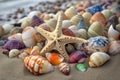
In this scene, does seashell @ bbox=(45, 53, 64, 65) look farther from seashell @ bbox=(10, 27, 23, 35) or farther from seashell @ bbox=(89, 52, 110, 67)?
seashell @ bbox=(10, 27, 23, 35)

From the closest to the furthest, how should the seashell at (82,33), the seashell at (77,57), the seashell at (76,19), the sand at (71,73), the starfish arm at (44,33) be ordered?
1. the sand at (71,73)
2. the seashell at (77,57)
3. the starfish arm at (44,33)
4. the seashell at (82,33)
5. the seashell at (76,19)

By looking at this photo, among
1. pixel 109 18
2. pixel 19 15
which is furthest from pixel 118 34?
pixel 19 15

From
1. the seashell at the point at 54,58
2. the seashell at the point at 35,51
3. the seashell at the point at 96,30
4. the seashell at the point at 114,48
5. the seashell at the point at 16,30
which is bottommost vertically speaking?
the seashell at the point at 16,30

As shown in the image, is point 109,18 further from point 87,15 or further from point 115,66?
point 115,66

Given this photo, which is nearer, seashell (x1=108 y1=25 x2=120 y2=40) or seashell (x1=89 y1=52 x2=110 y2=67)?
seashell (x1=89 y1=52 x2=110 y2=67)

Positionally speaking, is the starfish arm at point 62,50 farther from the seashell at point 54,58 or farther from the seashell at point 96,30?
the seashell at point 96,30

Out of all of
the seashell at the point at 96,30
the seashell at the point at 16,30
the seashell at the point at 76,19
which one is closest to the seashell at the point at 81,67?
the seashell at the point at 96,30

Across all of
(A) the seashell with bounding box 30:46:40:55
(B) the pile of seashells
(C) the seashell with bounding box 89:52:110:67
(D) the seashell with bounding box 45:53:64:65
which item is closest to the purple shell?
(B) the pile of seashells
